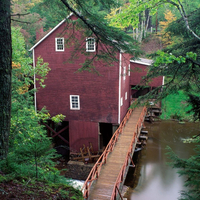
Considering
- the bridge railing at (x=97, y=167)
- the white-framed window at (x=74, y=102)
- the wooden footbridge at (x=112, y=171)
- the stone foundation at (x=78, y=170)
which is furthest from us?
the white-framed window at (x=74, y=102)

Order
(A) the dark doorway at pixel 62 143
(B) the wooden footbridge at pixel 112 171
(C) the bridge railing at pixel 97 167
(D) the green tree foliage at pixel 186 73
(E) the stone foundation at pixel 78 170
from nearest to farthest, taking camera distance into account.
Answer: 1. (D) the green tree foliage at pixel 186 73
2. (C) the bridge railing at pixel 97 167
3. (B) the wooden footbridge at pixel 112 171
4. (E) the stone foundation at pixel 78 170
5. (A) the dark doorway at pixel 62 143

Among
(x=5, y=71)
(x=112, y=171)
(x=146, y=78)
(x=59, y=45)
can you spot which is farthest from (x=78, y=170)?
(x=5, y=71)

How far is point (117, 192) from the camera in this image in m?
8.55

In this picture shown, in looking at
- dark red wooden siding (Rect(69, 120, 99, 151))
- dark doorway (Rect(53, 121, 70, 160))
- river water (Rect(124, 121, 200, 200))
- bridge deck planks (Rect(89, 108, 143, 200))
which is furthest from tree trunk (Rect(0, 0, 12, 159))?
dark doorway (Rect(53, 121, 70, 160))

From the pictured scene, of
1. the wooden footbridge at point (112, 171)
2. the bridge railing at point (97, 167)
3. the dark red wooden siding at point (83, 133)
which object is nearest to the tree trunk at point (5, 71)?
the bridge railing at point (97, 167)

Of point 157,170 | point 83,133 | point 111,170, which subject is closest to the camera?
point 111,170

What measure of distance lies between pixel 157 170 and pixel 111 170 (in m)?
5.87

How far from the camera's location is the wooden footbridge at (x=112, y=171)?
8218 millimetres

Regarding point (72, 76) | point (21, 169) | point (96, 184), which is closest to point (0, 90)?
point (21, 169)

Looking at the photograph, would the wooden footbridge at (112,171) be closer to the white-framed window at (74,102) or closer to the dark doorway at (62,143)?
the white-framed window at (74,102)

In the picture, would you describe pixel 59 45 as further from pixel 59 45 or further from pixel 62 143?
pixel 62 143

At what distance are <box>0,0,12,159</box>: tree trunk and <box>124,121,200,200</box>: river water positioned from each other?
9.08 m

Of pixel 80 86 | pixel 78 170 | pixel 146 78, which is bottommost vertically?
pixel 78 170

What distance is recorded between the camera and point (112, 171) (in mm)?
9859
